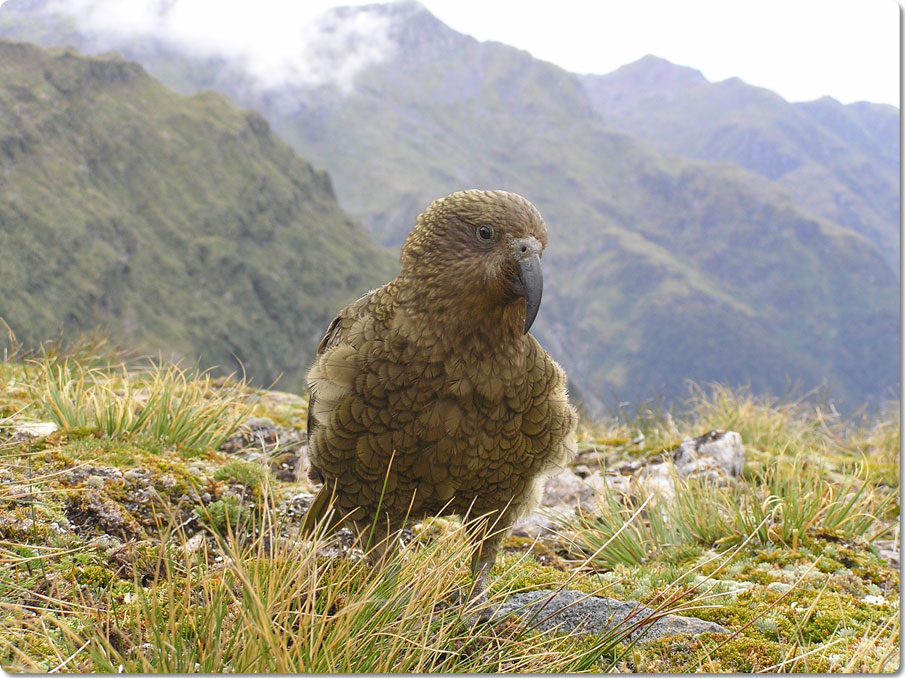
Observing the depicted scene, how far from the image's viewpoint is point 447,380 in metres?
3.15

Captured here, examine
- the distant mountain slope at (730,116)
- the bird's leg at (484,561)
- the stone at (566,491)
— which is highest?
the distant mountain slope at (730,116)

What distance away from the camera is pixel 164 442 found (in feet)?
15.8

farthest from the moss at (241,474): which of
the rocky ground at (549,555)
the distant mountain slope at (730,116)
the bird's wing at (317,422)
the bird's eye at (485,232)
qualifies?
the distant mountain slope at (730,116)

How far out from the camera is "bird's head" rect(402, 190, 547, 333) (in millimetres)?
2998

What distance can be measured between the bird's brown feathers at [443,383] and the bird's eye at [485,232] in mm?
24

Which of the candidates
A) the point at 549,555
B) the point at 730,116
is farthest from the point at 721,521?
the point at 730,116

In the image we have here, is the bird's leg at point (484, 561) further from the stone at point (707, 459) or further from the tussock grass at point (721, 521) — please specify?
the stone at point (707, 459)

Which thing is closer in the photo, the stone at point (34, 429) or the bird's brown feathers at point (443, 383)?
the bird's brown feathers at point (443, 383)

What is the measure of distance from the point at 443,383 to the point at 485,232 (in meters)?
0.75

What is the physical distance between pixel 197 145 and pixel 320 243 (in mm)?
30258

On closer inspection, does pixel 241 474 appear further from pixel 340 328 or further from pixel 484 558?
pixel 484 558

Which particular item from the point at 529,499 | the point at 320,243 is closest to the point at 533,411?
the point at 529,499

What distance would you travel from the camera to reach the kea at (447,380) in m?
3.10

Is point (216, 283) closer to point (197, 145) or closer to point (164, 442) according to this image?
point (197, 145)
